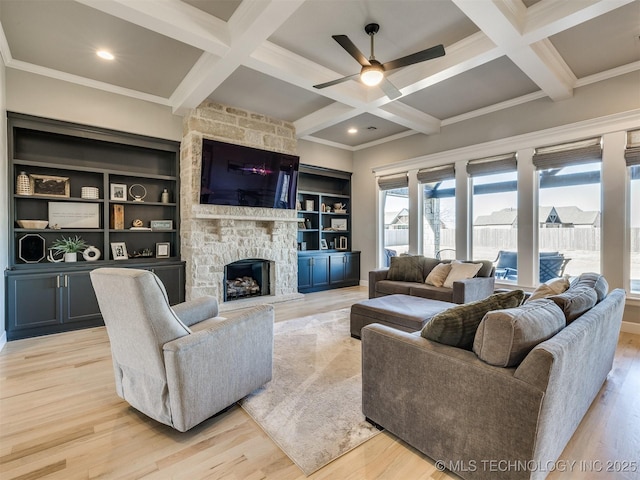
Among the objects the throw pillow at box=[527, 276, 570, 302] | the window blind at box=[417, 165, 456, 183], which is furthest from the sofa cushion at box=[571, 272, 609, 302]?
the window blind at box=[417, 165, 456, 183]

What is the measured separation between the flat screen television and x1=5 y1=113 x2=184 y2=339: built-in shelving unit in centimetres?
61

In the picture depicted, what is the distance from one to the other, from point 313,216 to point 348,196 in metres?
1.00

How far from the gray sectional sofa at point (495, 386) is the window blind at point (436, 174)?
3.85 metres

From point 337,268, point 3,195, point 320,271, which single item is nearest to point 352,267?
A: point 337,268

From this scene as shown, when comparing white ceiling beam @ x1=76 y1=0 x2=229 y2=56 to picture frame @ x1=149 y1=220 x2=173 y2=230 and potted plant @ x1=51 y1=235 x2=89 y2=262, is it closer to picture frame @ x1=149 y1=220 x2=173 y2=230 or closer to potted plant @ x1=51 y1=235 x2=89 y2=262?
picture frame @ x1=149 y1=220 x2=173 y2=230

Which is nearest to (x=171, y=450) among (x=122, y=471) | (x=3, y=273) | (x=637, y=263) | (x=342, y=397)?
(x=122, y=471)

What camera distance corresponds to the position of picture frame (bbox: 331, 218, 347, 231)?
7.17 metres

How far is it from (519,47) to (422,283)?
9.87 feet

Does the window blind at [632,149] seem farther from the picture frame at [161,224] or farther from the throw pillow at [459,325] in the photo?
the picture frame at [161,224]

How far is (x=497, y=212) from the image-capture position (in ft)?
16.3

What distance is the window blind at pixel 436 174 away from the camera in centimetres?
543

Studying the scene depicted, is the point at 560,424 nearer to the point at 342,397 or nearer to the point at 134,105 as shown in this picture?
the point at 342,397

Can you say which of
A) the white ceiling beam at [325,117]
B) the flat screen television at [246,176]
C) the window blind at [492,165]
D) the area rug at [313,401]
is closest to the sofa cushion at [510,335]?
the area rug at [313,401]

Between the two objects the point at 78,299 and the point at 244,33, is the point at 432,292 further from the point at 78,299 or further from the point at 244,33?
the point at 78,299
